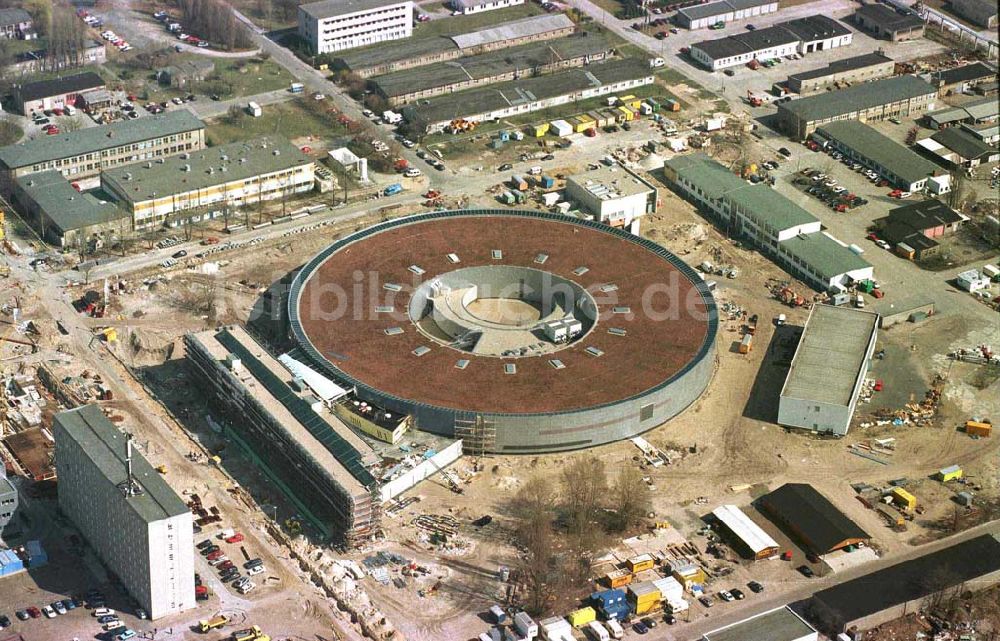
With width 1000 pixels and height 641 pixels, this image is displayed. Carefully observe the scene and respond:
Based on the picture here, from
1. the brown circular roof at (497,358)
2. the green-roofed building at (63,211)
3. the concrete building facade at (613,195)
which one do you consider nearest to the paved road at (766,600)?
the brown circular roof at (497,358)

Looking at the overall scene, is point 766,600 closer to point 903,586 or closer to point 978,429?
point 903,586

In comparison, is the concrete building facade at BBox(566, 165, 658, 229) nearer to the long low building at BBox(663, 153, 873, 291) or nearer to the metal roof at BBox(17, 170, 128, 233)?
the long low building at BBox(663, 153, 873, 291)

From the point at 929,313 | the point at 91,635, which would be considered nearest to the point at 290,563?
the point at 91,635

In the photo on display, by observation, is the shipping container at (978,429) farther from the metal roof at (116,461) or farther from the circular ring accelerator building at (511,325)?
the metal roof at (116,461)

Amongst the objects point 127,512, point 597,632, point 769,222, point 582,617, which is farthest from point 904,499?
point 127,512

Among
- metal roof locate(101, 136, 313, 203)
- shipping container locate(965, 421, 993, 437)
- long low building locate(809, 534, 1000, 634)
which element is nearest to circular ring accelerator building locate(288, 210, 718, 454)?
metal roof locate(101, 136, 313, 203)

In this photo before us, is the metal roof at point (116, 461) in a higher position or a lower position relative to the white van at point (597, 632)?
higher

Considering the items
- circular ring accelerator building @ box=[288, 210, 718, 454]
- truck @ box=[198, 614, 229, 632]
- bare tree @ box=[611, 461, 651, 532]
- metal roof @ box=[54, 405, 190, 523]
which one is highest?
metal roof @ box=[54, 405, 190, 523]
